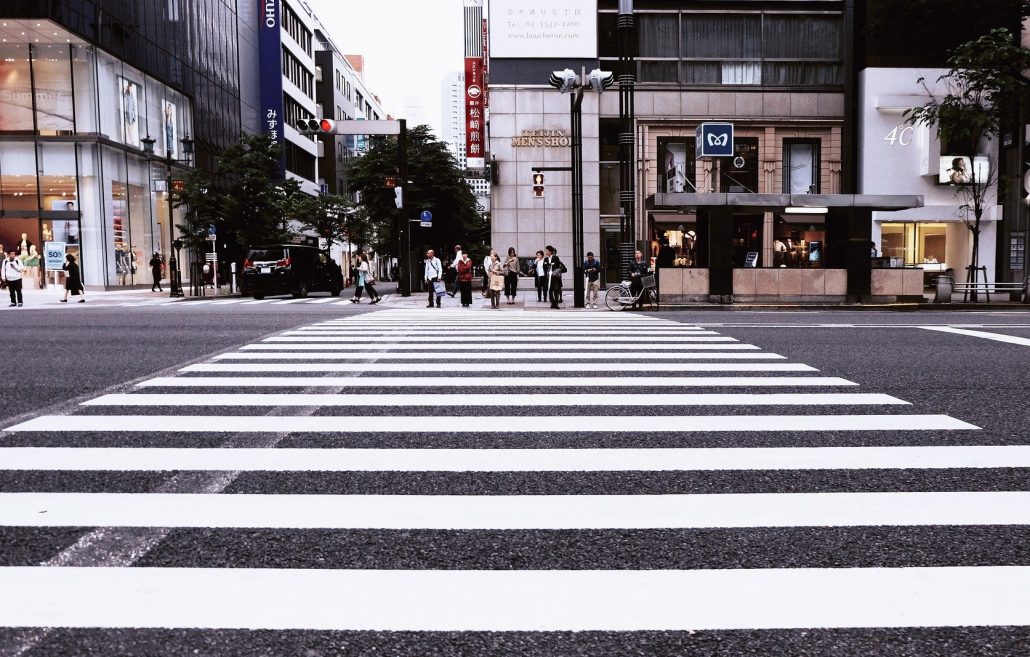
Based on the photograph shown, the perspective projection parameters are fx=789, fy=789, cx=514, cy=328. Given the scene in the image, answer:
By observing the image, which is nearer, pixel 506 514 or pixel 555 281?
pixel 506 514

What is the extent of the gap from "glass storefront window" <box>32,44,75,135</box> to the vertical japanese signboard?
1045 inches

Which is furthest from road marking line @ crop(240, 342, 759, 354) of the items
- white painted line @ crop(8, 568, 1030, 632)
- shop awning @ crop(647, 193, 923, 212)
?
shop awning @ crop(647, 193, 923, 212)

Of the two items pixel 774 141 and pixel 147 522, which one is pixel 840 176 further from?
pixel 147 522

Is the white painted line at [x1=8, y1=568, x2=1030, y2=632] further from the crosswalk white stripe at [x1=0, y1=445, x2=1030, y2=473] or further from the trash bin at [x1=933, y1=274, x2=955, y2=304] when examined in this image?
the trash bin at [x1=933, y1=274, x2=955, y2=304]

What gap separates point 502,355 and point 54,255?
30.9 metres

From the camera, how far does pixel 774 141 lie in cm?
3466

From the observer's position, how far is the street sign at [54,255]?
33844mm

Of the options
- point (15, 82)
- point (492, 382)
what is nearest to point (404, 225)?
point (15, 82)

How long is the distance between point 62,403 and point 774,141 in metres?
32.9

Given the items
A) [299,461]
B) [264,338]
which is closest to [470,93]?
[264,338]

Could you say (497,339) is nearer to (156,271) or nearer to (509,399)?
(509,399)

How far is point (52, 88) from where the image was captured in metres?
34.2

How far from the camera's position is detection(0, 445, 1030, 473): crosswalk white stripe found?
4.84 meters

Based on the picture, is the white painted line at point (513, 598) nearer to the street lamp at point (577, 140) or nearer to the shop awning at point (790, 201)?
the shop awning at point (790, 201)
